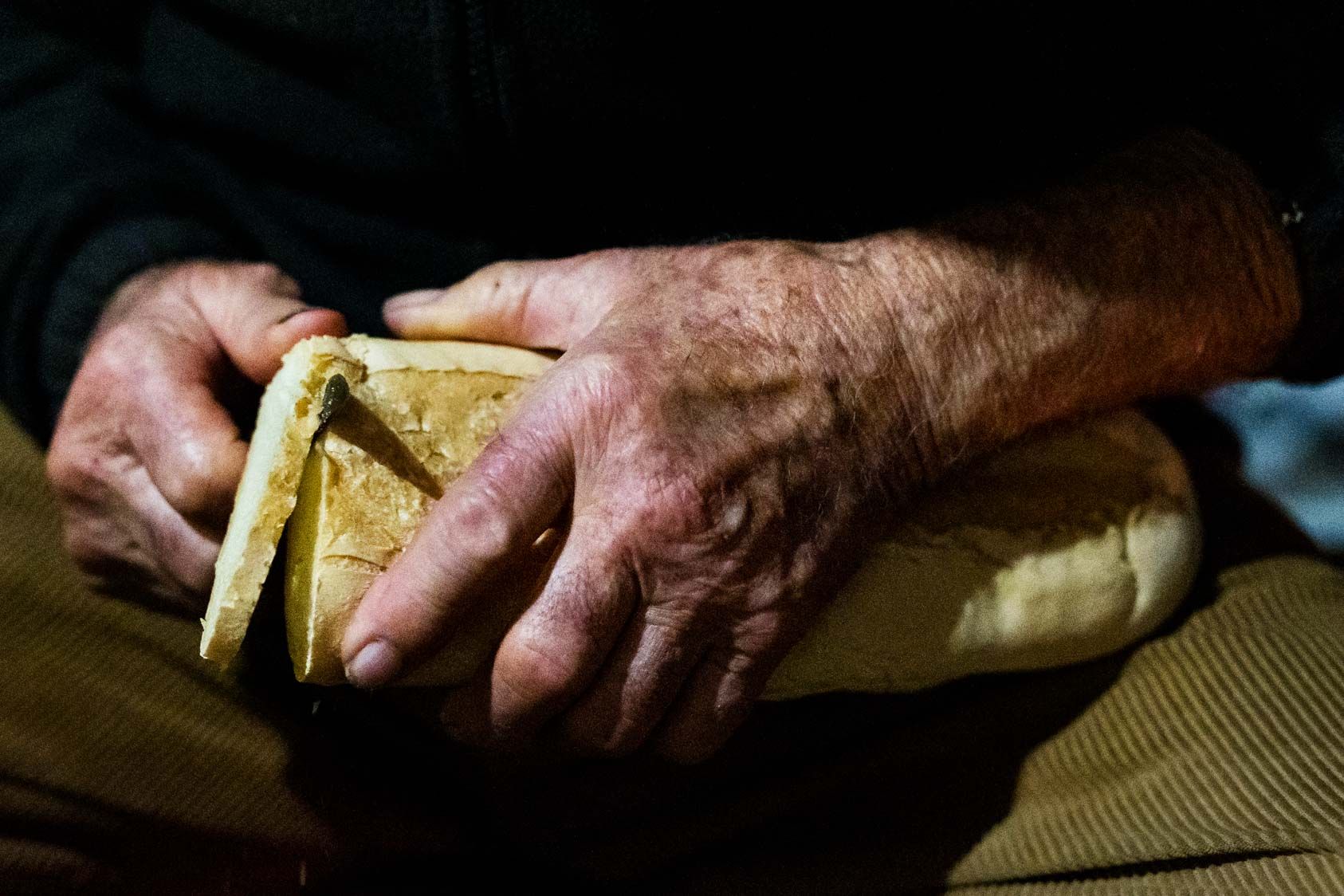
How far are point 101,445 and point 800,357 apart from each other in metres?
0.57

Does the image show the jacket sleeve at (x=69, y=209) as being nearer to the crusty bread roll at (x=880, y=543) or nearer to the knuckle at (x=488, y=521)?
the crusty bread roll at (x=880, y=543)

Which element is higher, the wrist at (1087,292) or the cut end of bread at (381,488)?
the wrist at (1087,292)

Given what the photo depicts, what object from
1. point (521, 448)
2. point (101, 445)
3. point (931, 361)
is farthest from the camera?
point (101, 445)

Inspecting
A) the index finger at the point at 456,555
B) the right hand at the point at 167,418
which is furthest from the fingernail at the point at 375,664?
the right hand at the point at 167,418

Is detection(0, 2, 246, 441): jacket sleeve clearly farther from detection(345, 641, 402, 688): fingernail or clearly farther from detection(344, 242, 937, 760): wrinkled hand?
detection(345, 641, 402, 688): fingernail

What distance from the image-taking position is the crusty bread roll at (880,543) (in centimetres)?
64

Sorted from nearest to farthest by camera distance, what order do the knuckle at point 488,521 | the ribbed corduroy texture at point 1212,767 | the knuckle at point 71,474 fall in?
1. the knuckle at point 488,521
2. the ribbed corduroy texture at point 1212,767
3. the knuckle at point 71,474

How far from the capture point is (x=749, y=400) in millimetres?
691

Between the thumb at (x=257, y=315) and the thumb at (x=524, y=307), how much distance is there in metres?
0.07

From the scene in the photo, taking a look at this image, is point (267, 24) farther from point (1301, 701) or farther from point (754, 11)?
point (1301, 701)

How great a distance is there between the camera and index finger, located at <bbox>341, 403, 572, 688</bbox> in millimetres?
619

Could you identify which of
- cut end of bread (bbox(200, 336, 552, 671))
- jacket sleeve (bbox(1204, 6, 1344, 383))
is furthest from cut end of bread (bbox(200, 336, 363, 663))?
jacket sleeve (bbox(1204, 6, 1344, 383))

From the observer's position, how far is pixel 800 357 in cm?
71

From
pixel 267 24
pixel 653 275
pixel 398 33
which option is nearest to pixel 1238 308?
pixel 653 275
